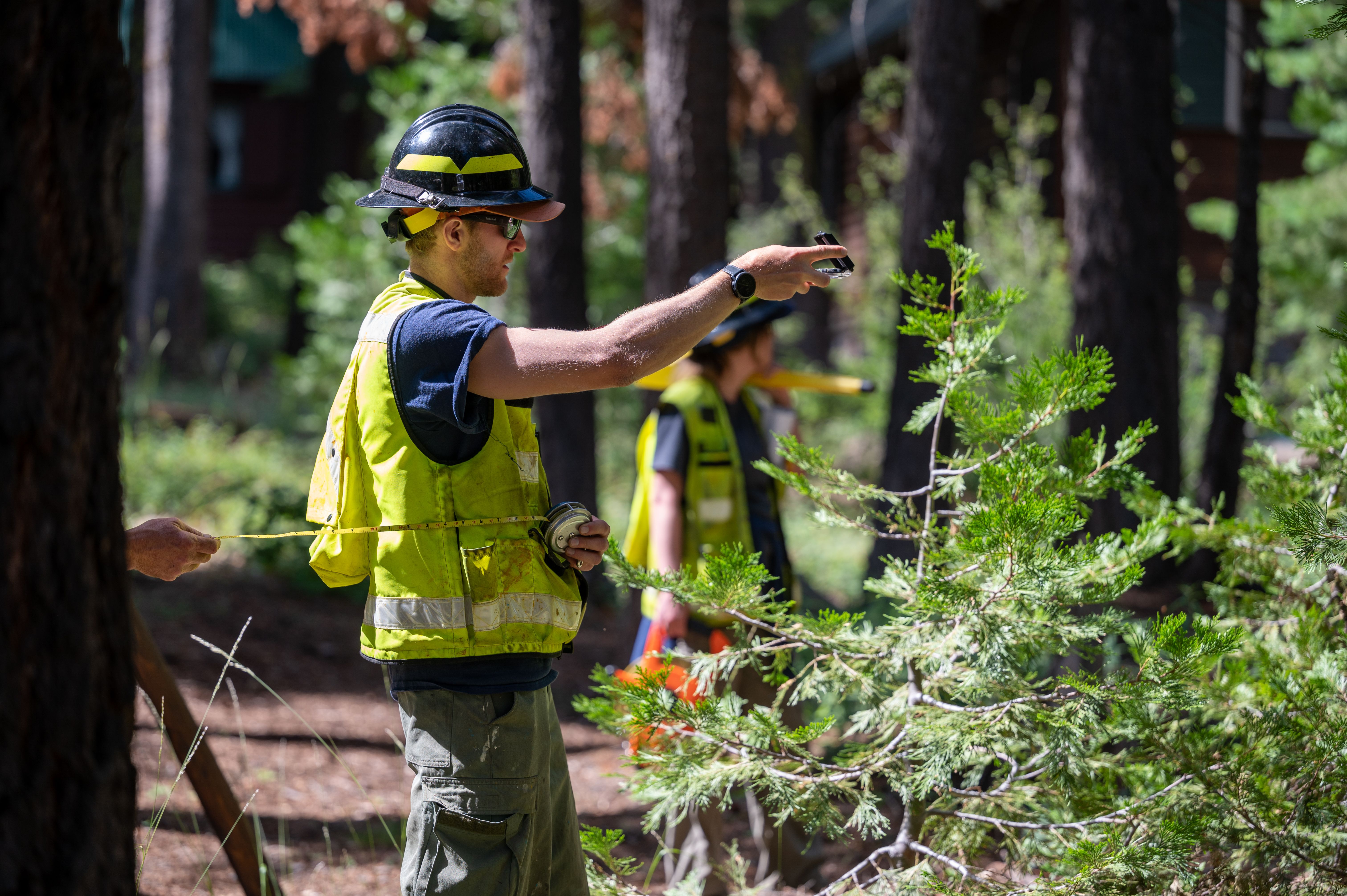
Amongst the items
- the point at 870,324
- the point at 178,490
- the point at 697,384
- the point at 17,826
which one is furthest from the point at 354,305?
the point at 17,826

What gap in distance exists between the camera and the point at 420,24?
12.2m

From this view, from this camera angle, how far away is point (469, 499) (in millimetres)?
2248

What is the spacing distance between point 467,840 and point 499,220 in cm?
121

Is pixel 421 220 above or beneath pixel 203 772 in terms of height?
above

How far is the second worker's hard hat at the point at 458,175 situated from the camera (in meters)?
2.34

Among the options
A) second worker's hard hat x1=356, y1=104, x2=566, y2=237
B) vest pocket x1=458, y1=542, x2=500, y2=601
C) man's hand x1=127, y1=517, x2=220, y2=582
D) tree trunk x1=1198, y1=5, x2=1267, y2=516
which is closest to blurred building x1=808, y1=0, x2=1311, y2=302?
tree trunk x1=1198, y1=5, x2=1267, y2=516

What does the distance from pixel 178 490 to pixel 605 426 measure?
4.61 metres

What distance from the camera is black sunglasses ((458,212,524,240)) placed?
2371mm

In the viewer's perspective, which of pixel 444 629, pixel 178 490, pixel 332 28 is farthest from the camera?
pixel 332 28

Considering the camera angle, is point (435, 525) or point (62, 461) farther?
point (435, 525)

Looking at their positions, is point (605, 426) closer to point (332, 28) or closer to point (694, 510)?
point (332, 28)

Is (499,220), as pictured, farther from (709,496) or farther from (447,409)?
(709,496)

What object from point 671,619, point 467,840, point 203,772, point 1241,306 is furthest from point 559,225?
point 467,840

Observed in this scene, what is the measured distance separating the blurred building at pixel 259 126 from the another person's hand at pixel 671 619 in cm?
2108
